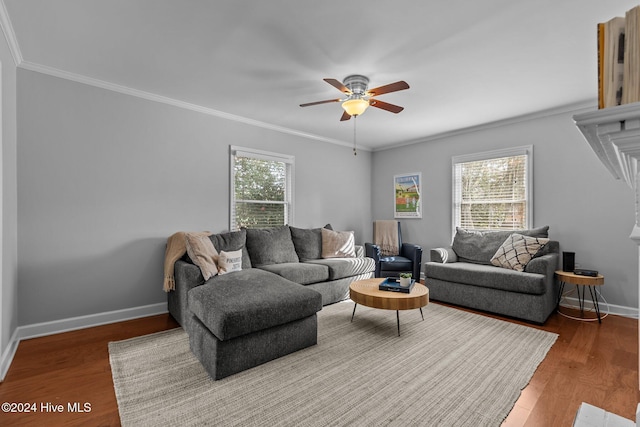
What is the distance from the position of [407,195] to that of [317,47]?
373cm

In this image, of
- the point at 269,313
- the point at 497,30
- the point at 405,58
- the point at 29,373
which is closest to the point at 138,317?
the point at 29,373

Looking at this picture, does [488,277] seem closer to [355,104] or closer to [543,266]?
[543,266]

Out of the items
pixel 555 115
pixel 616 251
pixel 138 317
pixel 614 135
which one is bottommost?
pixel 138 317

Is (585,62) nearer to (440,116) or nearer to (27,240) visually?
(440,116)

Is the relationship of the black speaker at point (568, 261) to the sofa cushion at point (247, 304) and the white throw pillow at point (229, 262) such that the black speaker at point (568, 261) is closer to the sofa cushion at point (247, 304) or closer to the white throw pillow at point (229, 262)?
the sofa cushion at point (247, 304)

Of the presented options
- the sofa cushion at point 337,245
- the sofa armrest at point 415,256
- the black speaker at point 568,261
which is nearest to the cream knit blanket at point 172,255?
the sofa cushion at point 337,245

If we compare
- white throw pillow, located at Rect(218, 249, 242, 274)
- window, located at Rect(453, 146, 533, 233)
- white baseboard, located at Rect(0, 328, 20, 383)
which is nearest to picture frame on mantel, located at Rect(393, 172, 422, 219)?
window, located at Rect(453, 146, 533, 233)

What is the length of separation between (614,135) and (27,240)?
13.1 feet

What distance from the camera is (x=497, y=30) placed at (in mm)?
2266

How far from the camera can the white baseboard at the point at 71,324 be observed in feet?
8.12

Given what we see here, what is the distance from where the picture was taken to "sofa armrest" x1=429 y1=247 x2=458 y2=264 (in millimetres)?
4199

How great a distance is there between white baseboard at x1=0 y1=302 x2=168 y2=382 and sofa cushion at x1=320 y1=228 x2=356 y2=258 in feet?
7.33

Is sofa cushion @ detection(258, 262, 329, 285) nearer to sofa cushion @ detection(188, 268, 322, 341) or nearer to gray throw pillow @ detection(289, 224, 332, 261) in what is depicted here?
gray throw pillow @ detection(289, 224, 332, 261)

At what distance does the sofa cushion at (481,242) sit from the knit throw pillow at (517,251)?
17cm
